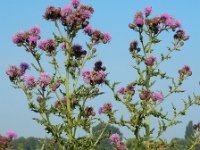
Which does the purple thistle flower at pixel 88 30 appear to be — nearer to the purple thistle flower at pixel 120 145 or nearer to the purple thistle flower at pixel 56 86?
the purple thistle flower at pixel 56 86

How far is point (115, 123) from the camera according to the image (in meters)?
11.0

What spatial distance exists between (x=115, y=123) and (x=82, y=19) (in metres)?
2.44

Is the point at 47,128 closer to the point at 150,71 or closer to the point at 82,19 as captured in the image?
the point at 82,19

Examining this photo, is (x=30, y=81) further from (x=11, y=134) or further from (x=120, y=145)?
(x=120, y=145)

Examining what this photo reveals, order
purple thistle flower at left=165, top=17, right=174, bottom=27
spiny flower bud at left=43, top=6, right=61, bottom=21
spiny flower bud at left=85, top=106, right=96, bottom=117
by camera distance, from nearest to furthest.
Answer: spiny flower bud at left=85, top=106, right=96, bottom=117
spiny flower bud at left=43, top=6, right=61, bottom=21
purple thistle flower at left=165, top=17, right=174, bottom=27

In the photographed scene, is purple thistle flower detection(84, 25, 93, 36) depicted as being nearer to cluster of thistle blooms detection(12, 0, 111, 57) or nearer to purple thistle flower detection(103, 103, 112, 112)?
cluster of thistle blooms detection(12, 0, 111, 57)

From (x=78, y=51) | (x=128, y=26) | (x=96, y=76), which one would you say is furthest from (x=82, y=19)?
(x=128, y=26)

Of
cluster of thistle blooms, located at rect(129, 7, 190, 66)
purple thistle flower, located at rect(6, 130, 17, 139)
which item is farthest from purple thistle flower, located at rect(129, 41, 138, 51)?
purple thistle flower, located at rect(6, 130, 17, 139)

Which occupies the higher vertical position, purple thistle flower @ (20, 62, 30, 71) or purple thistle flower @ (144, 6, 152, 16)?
purple thistle flower @ (144, 6, 152, 16)

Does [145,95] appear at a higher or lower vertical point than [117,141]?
higher

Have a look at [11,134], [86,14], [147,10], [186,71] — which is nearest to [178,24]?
[147,10]

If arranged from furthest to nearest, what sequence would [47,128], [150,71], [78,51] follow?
1. [150,71]
2. [78,51]
3. [47,128]

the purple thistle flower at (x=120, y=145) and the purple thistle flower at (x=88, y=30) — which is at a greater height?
the purple thistle flower at (x=88, y=30)

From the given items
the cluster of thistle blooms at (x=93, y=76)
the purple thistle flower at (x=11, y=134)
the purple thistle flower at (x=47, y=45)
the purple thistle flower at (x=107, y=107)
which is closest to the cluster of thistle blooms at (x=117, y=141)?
the purple thistle flower at (x=107, y=107)
